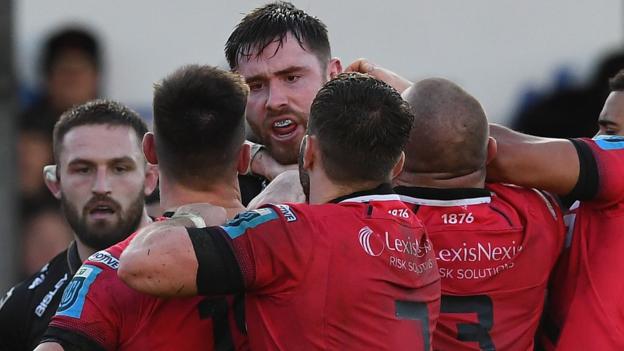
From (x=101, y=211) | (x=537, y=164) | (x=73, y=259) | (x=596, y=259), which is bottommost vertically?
(x=73, y=259)

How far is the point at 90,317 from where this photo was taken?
408 centimetres

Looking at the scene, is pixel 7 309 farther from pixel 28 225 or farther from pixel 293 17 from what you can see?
pixel 28 225

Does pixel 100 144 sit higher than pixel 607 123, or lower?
lower

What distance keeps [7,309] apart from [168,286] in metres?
2.18

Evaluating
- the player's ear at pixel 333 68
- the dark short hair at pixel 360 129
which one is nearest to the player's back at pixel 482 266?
the dark short hair at pixel 360 129

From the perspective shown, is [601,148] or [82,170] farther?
[82,170]

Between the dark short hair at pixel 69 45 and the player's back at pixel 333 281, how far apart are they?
504 cm

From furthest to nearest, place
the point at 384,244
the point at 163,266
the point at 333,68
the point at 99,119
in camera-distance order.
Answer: the point at 99,119
the point at 333,68
the point at 384,244
the point at 163,266

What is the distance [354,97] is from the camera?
414 centimetres

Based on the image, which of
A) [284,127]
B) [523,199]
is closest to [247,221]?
[523,199]

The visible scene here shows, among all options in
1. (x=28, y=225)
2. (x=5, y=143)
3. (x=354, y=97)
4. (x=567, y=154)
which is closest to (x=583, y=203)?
(x=567, y=154)

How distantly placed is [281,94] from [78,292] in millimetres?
1397

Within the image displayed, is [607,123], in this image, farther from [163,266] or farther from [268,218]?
[163,266]

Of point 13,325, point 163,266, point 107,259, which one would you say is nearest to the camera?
point 163,266
